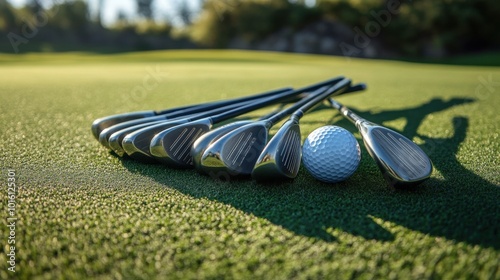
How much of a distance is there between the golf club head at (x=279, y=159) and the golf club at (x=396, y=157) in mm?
428

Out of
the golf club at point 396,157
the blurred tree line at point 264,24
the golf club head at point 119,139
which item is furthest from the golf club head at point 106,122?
the blurred tree line at point 264,24

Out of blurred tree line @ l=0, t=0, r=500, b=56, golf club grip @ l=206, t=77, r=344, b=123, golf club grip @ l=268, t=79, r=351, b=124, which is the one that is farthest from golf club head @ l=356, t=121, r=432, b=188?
blurred tree line @ l=0, t=0, r=500, b=56

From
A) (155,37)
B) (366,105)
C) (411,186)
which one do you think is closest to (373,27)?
(155,37)

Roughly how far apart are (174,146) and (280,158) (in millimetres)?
683

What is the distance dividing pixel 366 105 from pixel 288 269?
13.0 ft

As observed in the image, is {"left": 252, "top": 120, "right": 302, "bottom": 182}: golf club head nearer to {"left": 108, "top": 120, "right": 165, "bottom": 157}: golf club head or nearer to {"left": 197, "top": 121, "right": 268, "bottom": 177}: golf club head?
{"left": 197, "top": 121, "right": 268, "bottom": 177}: golf club head

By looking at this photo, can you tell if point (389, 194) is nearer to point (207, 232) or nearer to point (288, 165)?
point (288, 165)

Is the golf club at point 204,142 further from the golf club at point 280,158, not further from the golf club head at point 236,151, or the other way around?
the golf club at point 280,158

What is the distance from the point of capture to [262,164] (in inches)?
76.2

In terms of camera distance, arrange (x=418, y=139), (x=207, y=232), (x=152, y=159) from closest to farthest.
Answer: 1. (x=207, y=232)
2. (x=152, y=159)
3. (x=418, y=139)

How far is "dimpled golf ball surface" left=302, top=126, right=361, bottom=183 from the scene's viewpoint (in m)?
2.07

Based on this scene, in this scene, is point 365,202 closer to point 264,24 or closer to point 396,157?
point 396,157

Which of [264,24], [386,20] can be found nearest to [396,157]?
[386,20]

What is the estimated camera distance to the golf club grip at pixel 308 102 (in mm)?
2559
